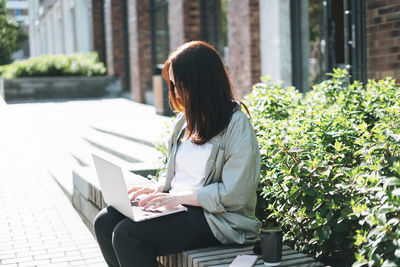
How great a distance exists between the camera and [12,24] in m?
42.7

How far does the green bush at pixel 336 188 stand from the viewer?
198cm

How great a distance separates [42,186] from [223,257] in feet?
15.8

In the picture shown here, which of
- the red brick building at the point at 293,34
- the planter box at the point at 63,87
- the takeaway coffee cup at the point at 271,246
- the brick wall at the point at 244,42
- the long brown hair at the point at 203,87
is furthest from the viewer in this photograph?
the planter box at the point at 63,87

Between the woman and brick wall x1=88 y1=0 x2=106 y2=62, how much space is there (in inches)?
671

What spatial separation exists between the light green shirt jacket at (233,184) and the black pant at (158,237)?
73mm

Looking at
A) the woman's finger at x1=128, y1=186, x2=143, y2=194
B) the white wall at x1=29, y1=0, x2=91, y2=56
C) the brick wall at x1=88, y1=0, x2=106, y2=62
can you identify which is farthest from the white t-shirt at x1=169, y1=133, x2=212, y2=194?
the white wall at x1=29, y1=0, x2=91, y2=56

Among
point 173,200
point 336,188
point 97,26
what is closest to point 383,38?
point 336,188

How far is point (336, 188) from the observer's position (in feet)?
8.36

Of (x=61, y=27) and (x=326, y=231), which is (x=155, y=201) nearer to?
(x=326, y=231)

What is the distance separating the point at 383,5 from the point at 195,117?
3872mm

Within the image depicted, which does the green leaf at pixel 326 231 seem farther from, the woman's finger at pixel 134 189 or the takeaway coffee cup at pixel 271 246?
Result: the woman's finger at pixel 134 189

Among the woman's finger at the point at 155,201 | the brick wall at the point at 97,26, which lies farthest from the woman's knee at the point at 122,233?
the brick wall at the point at 97,26

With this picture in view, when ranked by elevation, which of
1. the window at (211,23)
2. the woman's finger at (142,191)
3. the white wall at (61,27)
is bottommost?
the woman's finger at (142,191)

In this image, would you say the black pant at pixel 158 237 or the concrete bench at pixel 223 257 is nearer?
the concrete bench at pixel 223 257
